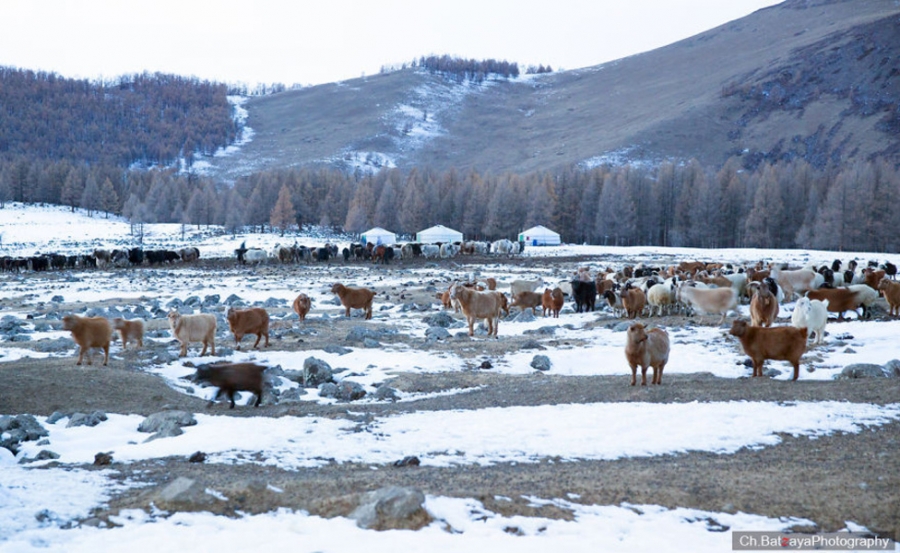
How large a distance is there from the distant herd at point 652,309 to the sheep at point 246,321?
0.02 metres

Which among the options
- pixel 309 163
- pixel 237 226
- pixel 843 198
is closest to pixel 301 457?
pixel 843 198

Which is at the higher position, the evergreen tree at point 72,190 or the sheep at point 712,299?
the evergreen tree at point 72,190

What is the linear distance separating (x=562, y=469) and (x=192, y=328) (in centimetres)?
909

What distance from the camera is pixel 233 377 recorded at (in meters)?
10.4

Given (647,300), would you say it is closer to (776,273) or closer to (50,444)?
(776,273)

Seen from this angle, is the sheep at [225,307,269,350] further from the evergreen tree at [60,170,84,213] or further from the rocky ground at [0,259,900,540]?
the evergreen tree at [60,170,84,213]

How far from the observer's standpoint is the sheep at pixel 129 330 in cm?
1468

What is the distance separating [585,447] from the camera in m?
8.27

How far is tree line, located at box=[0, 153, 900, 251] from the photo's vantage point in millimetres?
77938

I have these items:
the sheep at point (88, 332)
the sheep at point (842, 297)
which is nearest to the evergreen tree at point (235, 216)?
the sheep at point (88, 332)

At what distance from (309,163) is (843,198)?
475 feet

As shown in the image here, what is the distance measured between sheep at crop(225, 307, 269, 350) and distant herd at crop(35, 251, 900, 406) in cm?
2

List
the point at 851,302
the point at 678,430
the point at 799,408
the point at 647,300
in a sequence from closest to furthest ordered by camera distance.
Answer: the point at 678,430 < the point at 799,408 < the point at 851,302 < the point at 647,300

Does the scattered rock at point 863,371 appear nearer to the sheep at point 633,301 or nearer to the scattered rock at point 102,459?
the sheep at point 633,301
